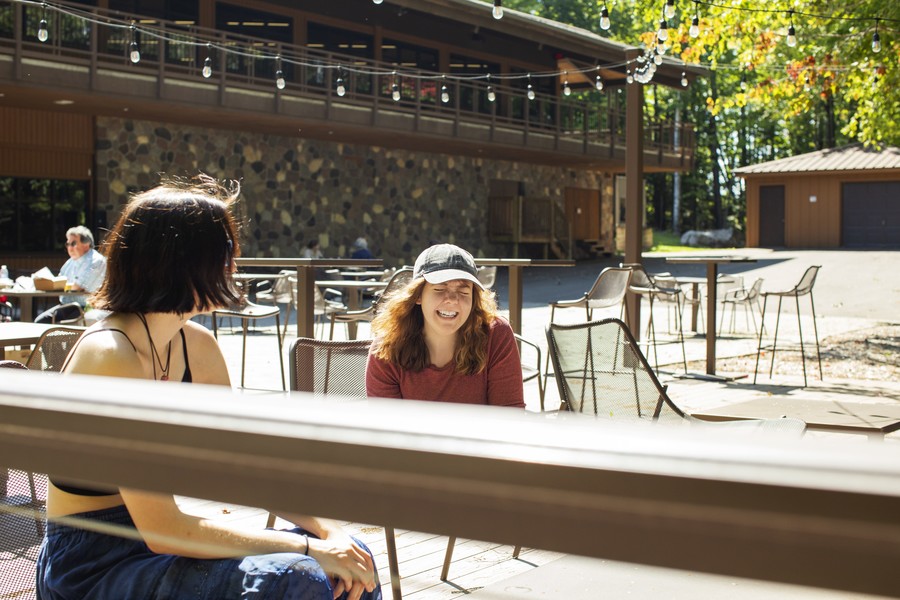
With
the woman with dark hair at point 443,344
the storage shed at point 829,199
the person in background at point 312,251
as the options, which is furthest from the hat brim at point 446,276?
the storage shed at point 829,199

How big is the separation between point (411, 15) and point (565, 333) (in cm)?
2131

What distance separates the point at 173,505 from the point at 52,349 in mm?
2058

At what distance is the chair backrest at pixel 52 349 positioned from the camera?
3352mm

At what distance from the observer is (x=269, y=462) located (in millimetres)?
691

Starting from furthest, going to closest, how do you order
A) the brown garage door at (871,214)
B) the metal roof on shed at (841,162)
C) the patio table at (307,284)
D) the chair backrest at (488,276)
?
1. the brown garage door at (871,214)
2. the metal roof on shed at (841,162)
3. the chair backrest at (488,276)
4. the patio table at (307,284)

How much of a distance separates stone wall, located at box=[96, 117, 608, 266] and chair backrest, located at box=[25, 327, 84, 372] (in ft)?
46.9

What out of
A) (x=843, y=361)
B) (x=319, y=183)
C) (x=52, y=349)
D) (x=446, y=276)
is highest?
(x=319, y=183)

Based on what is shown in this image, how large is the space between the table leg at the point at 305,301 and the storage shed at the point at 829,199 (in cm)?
3017

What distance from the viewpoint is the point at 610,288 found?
875cm

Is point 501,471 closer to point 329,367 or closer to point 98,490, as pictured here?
point 98,490

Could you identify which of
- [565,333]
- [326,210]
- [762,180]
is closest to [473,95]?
[326,210]

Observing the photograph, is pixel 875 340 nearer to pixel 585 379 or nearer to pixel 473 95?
pixel 585 379

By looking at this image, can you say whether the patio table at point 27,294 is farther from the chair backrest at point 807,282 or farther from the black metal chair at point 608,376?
the chair backrest at point 807,282

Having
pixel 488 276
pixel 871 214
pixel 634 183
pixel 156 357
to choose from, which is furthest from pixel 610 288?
pixel 871 214
